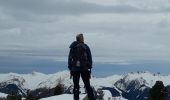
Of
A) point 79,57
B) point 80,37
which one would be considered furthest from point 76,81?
point 80,37

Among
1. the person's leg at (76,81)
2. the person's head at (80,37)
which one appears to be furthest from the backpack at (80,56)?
the person's leg at (76,81)

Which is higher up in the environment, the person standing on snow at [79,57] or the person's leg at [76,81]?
the person standing on snow at [79,57]

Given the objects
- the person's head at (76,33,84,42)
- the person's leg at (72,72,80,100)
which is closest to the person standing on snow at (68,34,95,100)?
the person's head at (76,33,84,42)

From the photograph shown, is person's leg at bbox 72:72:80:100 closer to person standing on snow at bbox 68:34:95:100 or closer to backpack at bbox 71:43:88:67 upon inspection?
person standing on snow at bbox 68:34:95:100

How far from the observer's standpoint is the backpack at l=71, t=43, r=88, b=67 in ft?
81.2

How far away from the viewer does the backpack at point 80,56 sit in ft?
81.2

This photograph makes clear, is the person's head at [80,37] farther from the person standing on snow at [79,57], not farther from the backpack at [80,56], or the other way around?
the backpack at [80,56]

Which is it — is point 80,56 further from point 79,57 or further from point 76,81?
point 76,81

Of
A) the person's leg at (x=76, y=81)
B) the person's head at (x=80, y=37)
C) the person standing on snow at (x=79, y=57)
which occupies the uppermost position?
the person's head at (x=80, y=37)

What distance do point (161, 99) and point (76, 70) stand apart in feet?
181

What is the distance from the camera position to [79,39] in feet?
81.3

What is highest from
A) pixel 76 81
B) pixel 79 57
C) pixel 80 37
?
pixel 80 37

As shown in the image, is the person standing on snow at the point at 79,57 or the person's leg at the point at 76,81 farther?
the person's leg at the point at 76,81

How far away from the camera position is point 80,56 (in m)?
24.8
